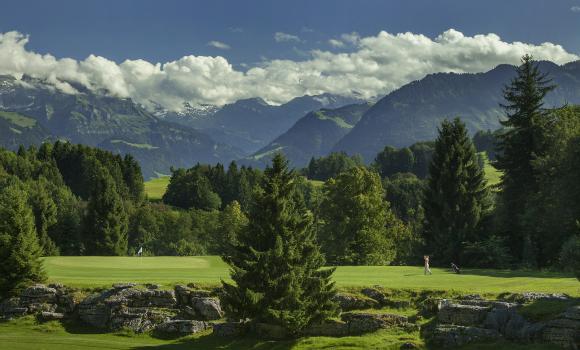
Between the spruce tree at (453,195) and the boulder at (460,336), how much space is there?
26654 millimetres

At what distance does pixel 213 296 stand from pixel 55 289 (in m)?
12.1

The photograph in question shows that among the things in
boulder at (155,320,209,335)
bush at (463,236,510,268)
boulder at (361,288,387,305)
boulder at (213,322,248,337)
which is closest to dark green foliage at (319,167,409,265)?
bush at (463,236,510,268)

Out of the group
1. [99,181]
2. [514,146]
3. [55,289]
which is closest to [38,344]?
[55,289]

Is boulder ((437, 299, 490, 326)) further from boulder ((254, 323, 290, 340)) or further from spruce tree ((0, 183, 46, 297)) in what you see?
spruce tree ((0, 183, 46, 297))

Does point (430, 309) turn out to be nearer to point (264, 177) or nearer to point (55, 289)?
point (264, 177)

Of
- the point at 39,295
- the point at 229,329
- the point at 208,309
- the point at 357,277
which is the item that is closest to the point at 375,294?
the point at 357,277

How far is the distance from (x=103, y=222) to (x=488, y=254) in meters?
65.0

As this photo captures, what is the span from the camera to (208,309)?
38625 millimetres

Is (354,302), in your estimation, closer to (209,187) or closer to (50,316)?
(50,316)

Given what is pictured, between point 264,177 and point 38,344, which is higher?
point 264,177

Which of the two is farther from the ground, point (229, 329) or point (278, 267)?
point (278, 267)

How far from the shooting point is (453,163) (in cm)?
5872

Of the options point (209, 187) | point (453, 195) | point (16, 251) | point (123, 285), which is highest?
point (209, 187)

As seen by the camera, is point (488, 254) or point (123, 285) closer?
point (123, 285)
